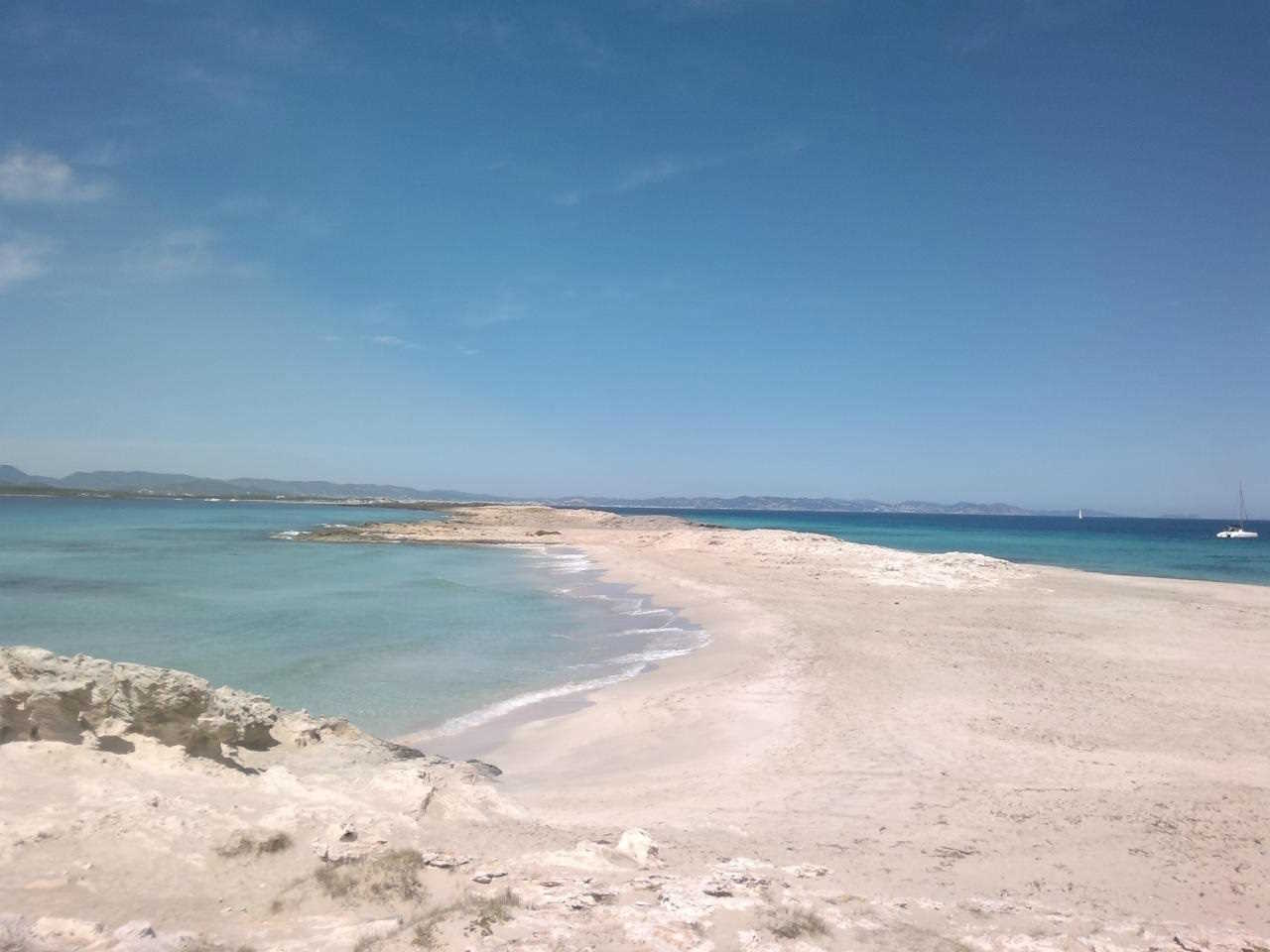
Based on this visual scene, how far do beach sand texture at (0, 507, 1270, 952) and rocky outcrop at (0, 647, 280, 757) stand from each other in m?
0.24

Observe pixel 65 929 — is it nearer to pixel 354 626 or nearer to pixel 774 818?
pixel 774 818

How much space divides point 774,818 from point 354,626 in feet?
46.6

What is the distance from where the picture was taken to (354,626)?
18.3m

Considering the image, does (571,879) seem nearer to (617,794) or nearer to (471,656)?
(617,794)

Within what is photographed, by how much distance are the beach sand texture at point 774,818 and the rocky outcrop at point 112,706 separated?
239mm

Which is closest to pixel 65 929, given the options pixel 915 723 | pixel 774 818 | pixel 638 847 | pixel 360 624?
pixel 638 847

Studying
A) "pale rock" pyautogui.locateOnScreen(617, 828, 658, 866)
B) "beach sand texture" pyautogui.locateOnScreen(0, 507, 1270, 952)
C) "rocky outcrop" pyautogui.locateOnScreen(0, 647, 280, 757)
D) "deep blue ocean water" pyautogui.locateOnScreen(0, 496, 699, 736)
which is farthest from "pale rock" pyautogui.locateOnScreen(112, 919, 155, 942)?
"deep blue ocean water" pyautogui.locateOnScreen(0, 496, 699, 736)

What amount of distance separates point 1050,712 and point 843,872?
6.90m

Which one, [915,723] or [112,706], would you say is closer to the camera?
[112,706]

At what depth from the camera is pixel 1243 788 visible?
7715mm

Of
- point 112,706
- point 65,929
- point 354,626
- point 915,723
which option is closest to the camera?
point 65,929

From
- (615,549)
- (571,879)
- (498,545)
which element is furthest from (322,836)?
(498,545)

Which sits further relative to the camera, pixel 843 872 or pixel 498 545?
pixel 498 545

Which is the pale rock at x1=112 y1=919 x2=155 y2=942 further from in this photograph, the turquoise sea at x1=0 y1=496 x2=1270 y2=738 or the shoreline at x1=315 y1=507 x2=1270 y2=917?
Answer: the turquoise sea at x1=0 y1=496 x2=1270 y2=738
